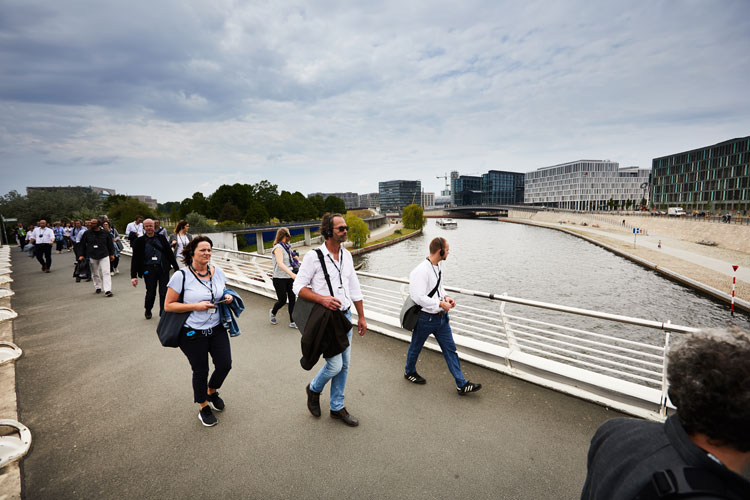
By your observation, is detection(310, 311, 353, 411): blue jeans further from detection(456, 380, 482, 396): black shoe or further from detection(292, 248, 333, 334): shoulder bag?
detection(456, 380, 482, 396): black shoe

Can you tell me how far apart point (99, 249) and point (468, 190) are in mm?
196038

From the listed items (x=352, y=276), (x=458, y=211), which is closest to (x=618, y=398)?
(x=352, y=276)

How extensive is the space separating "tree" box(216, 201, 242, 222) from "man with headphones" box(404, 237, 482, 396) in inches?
2655

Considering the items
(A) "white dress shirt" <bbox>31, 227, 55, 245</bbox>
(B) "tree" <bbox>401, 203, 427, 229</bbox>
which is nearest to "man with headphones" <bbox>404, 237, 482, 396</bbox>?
(A) "white dress shirt" <bbox>31, 227, 55, 245</bbox>

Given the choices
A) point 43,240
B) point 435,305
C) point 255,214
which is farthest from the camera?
point 255,214

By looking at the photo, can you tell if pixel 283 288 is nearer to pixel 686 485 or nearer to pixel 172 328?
Answer: pixel 172 328

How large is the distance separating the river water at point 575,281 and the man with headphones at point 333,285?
1852 centimetres

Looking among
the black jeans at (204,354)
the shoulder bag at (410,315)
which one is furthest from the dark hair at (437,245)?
the black jeans at (204,354)

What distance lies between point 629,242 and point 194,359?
5516cm

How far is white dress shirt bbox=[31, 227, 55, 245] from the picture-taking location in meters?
11.6

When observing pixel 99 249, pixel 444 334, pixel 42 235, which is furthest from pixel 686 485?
pixel 42 235

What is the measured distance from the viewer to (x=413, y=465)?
9.27 feet

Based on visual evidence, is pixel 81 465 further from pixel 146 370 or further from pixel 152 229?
pixel 152 229

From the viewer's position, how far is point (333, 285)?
3.12 metres
